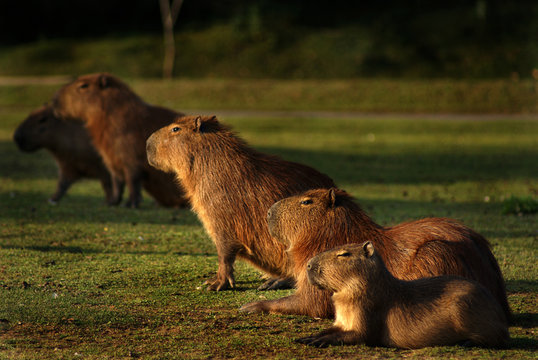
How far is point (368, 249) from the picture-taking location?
3.87 metres

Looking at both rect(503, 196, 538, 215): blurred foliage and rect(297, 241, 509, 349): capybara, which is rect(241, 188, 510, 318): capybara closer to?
rect(297, 241, 509, 349): capybara

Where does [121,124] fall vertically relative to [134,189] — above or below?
above

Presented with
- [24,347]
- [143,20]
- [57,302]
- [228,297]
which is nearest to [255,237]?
[228,297]

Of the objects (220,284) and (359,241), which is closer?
(359,241)

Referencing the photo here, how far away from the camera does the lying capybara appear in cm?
986

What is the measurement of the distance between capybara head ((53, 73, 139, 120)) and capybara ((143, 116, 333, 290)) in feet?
11.8

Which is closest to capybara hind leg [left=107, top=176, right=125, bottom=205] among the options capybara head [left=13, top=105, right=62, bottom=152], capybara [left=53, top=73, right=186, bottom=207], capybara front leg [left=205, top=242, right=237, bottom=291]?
capybara [left=53, top=73, right=186, bottom=207]

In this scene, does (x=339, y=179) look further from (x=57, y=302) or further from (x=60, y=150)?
(x=57, y=302)

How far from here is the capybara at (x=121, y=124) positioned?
8.72 meters

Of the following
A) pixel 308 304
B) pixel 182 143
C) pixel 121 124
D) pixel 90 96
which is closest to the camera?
pixel 308 304

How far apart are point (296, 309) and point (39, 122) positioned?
6870mm

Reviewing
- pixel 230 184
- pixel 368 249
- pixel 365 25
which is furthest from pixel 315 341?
pixel 365 25

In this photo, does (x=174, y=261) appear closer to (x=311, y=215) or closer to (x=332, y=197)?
(x=311, y=215)

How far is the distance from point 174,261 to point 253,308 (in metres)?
1.78
